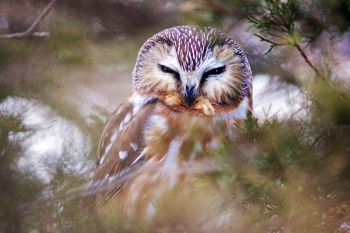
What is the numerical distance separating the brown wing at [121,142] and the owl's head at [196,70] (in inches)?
2.9

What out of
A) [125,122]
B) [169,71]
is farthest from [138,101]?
[169,71]

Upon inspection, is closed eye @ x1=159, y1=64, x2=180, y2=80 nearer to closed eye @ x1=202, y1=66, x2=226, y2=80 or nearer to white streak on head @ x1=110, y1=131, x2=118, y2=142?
closed eye @ x1=202, y1=66, x2=226, y2=80

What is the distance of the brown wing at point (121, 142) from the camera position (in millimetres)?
1938

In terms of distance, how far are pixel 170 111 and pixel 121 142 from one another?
21 cm

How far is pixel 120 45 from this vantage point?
215 centimetres

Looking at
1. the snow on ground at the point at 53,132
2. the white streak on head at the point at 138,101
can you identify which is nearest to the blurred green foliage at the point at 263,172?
the snow on ground at the point at 53,132

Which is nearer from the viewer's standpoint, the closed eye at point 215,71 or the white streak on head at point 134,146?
the closed eye at point 215,71

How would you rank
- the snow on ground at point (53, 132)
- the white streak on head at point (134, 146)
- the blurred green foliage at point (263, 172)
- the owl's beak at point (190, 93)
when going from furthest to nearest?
the white streak on head at point (134, 146) < the owl's beak at point (190, 93) < the snow on ground at point (53, 132) < the blurred green foliage at point (263, 172)

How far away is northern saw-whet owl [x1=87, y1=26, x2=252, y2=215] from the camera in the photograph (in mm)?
1755

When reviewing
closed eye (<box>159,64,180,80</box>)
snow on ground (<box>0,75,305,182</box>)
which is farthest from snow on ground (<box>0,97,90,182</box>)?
closed eye (<box>159,64,180,80</box>)

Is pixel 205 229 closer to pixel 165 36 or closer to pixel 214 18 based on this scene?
pixel 214 18

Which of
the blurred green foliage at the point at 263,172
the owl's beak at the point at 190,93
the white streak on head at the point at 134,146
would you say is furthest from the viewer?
the white streak on head at the point at 134,146

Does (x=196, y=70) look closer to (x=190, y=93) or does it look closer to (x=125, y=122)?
(x=190, y=93)

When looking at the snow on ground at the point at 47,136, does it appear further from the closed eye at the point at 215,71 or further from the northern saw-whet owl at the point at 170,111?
the closed eye at the point at 215,71
